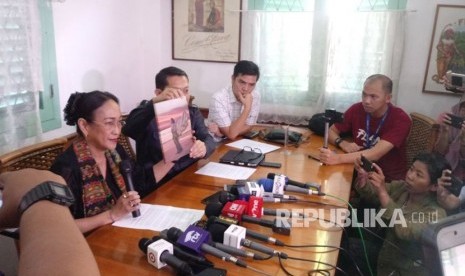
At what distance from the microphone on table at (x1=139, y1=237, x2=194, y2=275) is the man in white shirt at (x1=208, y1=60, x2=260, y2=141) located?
5.01 feet

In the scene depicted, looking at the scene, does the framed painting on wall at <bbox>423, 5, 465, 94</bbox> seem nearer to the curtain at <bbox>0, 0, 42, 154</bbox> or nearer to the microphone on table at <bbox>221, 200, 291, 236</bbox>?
the microphone on table at <bbox>221, 200, 291, 236</bbox>

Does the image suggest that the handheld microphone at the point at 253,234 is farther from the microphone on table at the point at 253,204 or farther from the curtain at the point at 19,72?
the curtain at the point at 19,72

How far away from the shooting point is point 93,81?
288 centimetres

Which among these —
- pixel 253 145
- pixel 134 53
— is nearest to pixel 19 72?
pixel 134 53

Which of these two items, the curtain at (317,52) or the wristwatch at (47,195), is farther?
the curtain at (317,52)

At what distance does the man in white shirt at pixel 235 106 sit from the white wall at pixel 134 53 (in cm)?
75

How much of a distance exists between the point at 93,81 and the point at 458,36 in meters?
2.82

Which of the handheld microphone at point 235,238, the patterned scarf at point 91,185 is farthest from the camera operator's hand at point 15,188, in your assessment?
the patterned scarf at point 91,185

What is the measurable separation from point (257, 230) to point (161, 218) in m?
0.36

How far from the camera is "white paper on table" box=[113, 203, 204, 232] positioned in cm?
133

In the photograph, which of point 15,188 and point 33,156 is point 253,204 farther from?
point 33,156

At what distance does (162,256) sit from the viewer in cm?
105

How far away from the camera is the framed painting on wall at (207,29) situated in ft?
10.9

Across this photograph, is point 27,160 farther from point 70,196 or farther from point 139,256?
point 70,196
